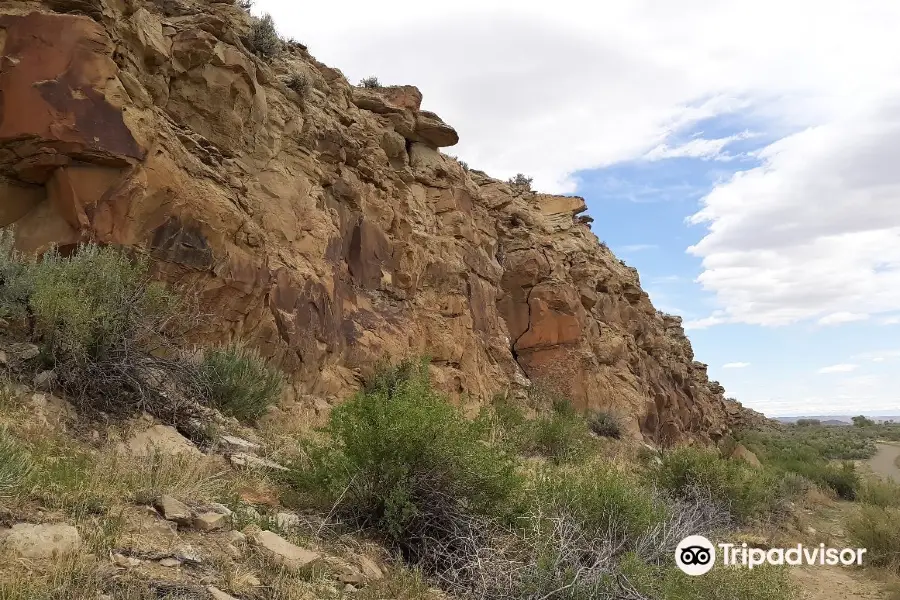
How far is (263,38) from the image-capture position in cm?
1042

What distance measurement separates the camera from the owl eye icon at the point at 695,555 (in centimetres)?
461

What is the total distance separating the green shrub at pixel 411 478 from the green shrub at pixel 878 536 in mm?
7231

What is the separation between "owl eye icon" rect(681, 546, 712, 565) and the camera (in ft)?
15.1

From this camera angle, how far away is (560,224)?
22719 mm

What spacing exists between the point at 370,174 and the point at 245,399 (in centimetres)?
669

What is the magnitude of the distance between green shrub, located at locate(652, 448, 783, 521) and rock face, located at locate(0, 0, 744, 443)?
16.1ft

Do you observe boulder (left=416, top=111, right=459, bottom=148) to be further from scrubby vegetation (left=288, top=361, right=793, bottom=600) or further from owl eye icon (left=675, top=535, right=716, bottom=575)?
owl eye icon (left=675, top=535, right=716, bottom=575)

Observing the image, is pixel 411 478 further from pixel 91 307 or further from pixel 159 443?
pixel 91 307

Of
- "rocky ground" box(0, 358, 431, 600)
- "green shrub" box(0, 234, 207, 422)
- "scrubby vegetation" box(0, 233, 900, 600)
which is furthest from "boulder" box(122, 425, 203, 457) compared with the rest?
"green shrub" box(0, 234, 207, 422)

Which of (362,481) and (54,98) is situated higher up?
(54,98)

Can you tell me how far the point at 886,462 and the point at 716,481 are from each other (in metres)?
35.3

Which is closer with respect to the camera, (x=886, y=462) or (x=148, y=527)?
(x=148, y=527)

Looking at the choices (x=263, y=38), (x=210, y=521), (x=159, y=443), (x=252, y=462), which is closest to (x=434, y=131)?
(x=263, y=38)

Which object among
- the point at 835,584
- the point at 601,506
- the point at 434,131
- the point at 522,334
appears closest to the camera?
the point at 601,506
